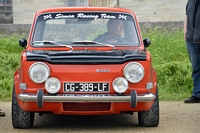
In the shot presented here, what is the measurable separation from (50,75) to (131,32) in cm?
171

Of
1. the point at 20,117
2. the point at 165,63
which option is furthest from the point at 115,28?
the point at 165,63

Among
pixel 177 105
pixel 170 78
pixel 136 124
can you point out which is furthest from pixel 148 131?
pixel 170 78

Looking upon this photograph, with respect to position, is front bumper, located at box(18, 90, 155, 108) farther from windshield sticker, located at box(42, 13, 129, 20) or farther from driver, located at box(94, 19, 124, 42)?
windshield sticker, located at box(42, 13, 129, 20)

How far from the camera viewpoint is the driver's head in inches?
312

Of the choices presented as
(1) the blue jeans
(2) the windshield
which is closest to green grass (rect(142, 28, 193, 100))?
(1) the blue jeans

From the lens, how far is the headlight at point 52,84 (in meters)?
6.61

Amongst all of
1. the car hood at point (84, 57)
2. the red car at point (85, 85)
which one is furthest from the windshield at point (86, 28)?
the car hood at point (84, 57)

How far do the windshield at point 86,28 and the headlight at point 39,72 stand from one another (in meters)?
1.05

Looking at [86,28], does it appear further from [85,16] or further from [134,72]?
[134,72]

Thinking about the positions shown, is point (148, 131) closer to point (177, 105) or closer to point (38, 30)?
point (38, 30)

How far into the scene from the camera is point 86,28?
803cm

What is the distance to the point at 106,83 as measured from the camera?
21.9 feet

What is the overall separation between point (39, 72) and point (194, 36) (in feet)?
9.70

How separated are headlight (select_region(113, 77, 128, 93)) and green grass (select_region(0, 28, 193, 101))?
3.92 meters
